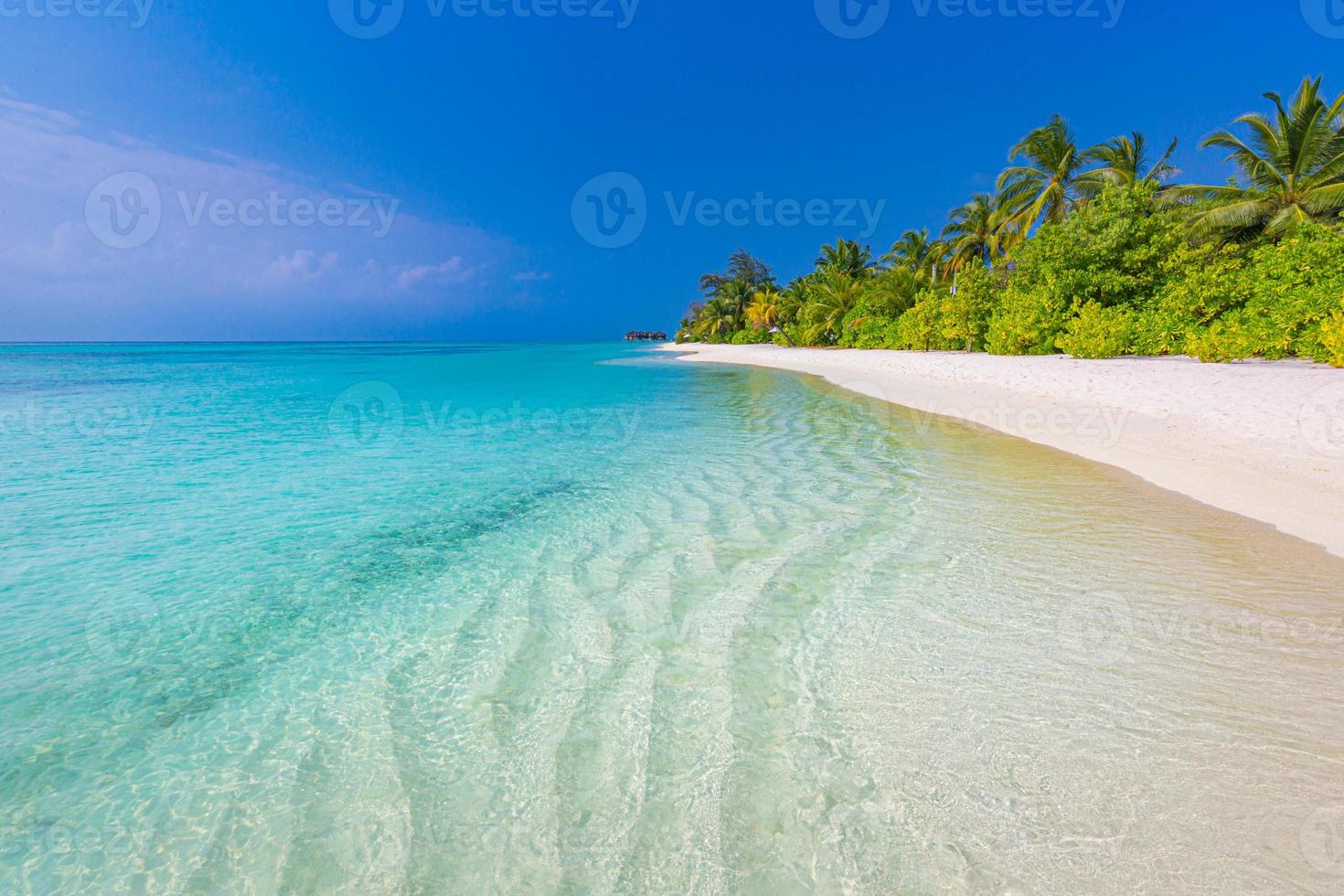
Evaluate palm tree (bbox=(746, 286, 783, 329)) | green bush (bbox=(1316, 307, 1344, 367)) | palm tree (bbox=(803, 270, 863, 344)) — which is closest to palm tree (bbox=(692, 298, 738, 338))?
palm tree (bbox=(746, 286, 783, 329))

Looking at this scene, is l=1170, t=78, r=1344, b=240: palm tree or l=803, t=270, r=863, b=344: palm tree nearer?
l=1170, t=78, r=1344, b=240: palm tree

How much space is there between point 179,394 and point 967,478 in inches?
1148

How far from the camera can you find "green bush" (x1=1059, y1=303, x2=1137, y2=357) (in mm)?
17547

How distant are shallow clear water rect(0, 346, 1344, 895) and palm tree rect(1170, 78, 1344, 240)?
2296 cm

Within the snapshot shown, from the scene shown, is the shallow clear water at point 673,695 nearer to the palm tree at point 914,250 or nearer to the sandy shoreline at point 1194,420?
the sandy shoreline at point 1194,420

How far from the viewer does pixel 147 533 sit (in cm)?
597

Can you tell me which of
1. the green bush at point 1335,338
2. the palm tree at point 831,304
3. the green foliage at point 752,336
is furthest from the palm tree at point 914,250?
the green bush at point 1335,338

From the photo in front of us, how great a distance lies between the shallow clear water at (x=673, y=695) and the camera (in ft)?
7.04

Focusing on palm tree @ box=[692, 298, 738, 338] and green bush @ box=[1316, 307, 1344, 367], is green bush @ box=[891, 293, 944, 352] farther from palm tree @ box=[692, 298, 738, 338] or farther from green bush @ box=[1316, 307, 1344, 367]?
palm tree @ box=[692, 298, 738, 338]

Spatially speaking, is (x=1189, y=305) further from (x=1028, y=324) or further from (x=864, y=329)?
(x=864, y=329)

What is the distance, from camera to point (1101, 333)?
17.7 meters

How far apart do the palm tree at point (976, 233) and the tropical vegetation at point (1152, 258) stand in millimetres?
101

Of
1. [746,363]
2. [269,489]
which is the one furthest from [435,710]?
[746,363]

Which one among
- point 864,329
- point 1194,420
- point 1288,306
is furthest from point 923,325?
point 1194,420
